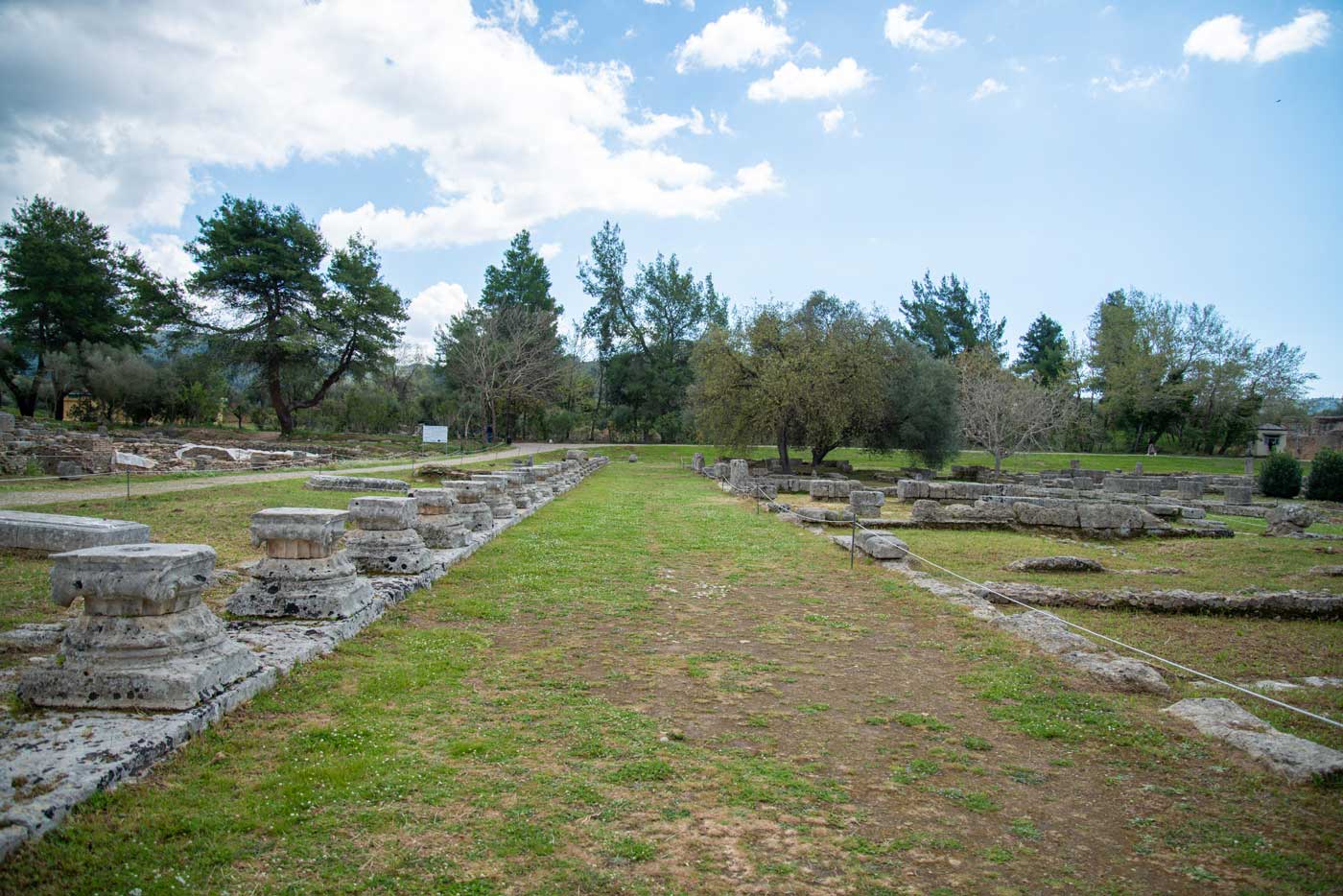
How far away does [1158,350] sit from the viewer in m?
51.2

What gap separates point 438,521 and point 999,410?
29990 millimetres

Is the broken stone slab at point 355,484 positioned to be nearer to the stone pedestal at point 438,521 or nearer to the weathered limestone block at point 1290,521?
the stone pedestal at point 438,521

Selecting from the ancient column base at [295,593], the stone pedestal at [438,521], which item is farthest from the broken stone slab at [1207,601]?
the ancient column base at [295,593]

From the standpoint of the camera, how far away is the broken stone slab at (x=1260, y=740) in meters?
3.52

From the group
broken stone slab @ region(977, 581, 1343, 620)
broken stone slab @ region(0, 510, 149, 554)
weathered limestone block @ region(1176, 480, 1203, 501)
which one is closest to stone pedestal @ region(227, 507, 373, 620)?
broken stone slab @ region(0, 510, 149, 554)

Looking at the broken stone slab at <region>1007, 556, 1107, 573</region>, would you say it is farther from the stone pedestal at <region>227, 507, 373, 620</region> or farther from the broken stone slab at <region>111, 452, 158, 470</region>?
the broken stone slab at <region>111, 452, 158, 470</region>

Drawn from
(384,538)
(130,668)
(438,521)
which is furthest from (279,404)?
(130,668)

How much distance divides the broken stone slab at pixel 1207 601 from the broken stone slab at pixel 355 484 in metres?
9.29

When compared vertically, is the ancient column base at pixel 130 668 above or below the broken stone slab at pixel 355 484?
below

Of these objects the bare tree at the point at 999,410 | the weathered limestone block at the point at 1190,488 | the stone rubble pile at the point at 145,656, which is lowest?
the weathered limestone block at the point at 1190,488

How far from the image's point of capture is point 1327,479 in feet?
83.6

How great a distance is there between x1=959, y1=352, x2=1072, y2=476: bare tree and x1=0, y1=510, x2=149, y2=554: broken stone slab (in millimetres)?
30335

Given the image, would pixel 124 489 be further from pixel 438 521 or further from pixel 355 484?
pixel 438 521

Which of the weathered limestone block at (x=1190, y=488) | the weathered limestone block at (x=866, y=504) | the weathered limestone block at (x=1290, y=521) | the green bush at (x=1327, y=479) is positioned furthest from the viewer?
the weathered limestone block at (x=1190, y=488)
